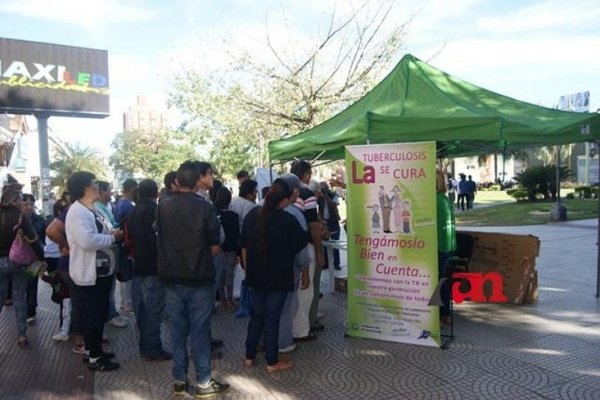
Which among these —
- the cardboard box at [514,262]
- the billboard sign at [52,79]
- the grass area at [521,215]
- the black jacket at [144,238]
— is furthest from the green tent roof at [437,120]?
the billboard sign at [52,79]

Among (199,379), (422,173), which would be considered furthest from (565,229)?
(199,379)

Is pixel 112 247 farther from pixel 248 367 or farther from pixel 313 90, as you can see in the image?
pixel 313 90

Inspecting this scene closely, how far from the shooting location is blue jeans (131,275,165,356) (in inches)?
181

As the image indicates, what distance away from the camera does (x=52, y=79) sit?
20.5 m

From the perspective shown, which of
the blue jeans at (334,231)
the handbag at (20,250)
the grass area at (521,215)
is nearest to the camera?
the handbag at (20,250)

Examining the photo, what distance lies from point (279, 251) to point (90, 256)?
1.64 metres

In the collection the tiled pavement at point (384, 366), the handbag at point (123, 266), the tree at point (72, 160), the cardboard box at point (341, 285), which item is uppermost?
the tree at point (72, 160)

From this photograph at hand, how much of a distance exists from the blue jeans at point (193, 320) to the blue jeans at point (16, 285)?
2.27 meters

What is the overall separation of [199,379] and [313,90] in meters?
12.9

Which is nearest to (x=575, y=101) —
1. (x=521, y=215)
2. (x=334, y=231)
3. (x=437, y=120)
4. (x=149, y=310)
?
(x=521, y=215)

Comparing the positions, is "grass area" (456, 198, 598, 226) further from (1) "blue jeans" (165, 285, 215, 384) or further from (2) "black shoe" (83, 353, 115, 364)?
(1) "blue jeans" (165, 285, 215, 384)

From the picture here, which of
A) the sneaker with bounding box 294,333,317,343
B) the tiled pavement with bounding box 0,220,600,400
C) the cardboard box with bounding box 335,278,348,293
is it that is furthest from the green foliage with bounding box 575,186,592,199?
the sneaker with bounding box 294,333,317,343

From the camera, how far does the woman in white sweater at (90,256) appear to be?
4.15 meters

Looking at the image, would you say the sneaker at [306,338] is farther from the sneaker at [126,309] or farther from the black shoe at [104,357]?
the sneaker at [126,309]
